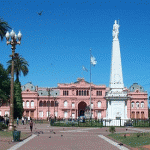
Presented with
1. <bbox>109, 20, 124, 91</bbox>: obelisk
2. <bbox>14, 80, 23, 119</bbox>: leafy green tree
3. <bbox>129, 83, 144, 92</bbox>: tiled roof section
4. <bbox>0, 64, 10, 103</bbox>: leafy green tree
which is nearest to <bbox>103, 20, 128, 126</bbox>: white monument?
<bbox>109, 20, 124, 91</bbox>: obelisk

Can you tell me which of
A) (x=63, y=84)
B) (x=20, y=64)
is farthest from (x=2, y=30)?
(x=63, y=84)

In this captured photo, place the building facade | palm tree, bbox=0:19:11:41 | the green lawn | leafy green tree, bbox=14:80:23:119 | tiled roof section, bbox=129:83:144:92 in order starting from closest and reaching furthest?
the green lawn
palm tree, bbox=0:19:11:41
leafy green tree, bbox=14:80:23:119
the building facade
tiled roof section, bbox=129:83:144:92

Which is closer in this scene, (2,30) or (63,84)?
(2,30)

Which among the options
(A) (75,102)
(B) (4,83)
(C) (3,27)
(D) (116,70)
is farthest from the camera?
(A) (75,102)

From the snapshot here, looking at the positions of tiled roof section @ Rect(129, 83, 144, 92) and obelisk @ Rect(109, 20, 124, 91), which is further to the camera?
tiled roof section @ Rect(129, 83, 144, 92)

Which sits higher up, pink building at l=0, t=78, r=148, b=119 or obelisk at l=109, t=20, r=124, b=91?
obelisk at l=109, t=20, r=124, b=91

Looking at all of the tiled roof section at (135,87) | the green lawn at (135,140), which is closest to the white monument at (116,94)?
the green lawn at (135,140)

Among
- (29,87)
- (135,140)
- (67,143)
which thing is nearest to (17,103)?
(67,143)

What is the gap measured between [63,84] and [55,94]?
19.1 feet

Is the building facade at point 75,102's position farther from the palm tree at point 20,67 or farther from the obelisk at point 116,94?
the obelisk at point 116,94

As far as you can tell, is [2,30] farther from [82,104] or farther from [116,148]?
[82,104]

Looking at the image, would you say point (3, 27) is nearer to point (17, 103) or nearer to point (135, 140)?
point (135, 140)

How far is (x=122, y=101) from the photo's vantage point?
43.2 m

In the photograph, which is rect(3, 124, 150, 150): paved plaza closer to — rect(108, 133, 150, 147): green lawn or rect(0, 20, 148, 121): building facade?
rect(108, 133, 150, 147): green lawn
